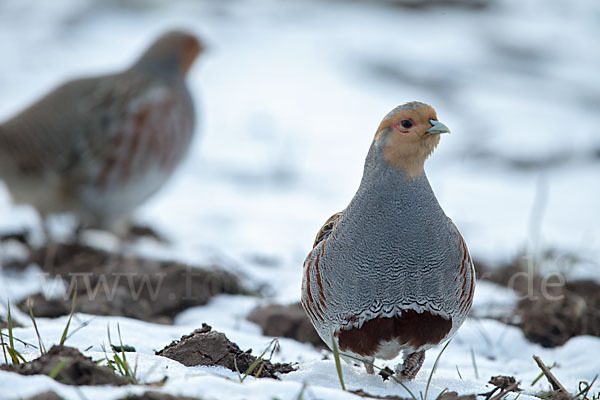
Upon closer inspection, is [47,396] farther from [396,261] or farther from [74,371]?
[396,261]

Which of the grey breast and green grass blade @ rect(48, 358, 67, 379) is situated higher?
the grey breast

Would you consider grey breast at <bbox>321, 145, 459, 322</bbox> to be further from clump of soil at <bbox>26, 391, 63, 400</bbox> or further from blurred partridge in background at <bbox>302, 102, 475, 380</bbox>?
clump of soil at <bbox>26, 391, 63, 400</bbox>

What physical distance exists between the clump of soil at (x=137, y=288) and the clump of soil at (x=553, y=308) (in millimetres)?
1608

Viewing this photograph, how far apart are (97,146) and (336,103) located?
17.2ft

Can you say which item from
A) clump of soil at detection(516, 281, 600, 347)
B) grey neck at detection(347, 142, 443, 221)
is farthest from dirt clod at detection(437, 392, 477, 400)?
clump of soil at detection(516, 281, 600, 347)

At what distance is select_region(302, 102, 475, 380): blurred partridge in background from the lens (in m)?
2.33

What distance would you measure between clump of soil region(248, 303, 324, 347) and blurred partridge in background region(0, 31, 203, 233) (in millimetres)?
2328

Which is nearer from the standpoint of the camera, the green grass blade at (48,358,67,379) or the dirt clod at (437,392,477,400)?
the green grass blade at (48,358,67,379)

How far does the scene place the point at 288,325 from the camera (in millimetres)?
3559

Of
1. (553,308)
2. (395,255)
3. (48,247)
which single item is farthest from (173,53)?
(395,255)

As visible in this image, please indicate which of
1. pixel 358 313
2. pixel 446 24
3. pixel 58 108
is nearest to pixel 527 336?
pixel 358 313

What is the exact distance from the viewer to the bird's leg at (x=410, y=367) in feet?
8.20

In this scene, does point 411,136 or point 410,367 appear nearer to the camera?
point 411,136

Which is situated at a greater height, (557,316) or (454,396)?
(454,396)
